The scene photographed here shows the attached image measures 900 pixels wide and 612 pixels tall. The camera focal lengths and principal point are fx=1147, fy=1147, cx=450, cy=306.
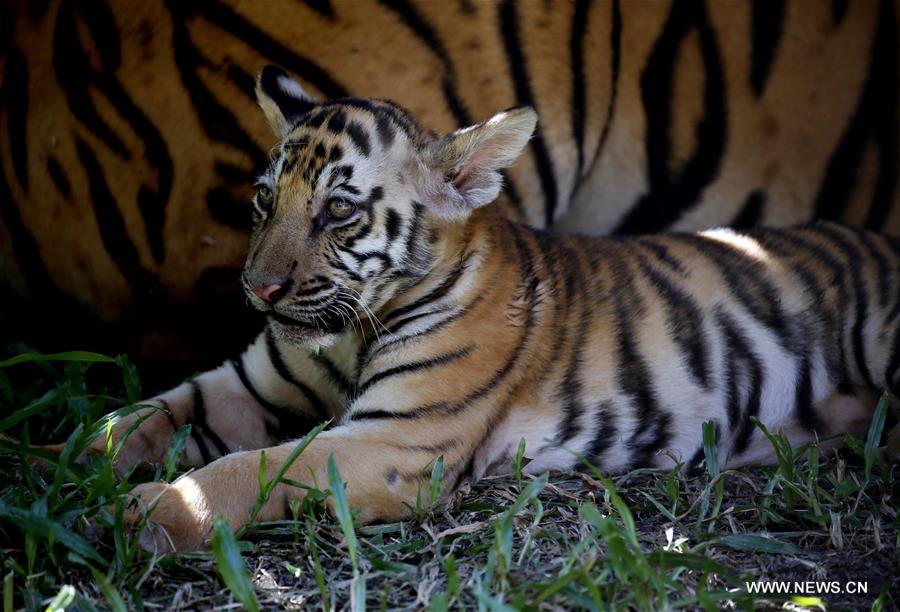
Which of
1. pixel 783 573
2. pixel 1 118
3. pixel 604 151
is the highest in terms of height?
pixel 1 118

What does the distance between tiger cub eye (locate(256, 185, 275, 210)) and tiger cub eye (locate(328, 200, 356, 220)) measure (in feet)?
0.47

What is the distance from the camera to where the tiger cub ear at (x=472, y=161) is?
255cm

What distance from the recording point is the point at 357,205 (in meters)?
2.53

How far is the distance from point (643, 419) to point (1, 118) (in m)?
2.12

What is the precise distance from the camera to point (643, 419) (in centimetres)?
273

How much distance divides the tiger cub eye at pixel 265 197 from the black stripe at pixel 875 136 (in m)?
1.74

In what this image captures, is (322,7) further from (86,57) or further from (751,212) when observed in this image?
(751,212)

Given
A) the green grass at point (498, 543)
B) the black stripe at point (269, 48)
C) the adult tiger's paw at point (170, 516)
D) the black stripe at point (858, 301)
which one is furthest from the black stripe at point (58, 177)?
the black stripe at point (858, 301)

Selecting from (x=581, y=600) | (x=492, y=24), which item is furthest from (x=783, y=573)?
(x=492, y=24)

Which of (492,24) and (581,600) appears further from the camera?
(492,24)

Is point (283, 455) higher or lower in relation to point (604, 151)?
lower

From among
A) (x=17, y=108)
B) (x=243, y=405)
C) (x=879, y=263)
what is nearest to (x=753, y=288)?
(x=879, y=263)

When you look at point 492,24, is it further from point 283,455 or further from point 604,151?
point 283,455

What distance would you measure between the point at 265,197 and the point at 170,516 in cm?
78
